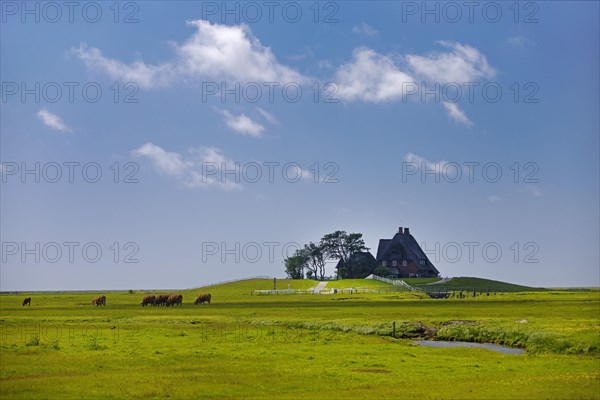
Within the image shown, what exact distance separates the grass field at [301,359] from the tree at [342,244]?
11928 cm

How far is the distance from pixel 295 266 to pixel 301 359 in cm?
15384

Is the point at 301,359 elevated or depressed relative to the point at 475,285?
elevated

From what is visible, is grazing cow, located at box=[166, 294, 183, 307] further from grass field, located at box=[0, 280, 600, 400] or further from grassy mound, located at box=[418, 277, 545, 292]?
grassy mound, located at box=[418, 277, 545, 292]

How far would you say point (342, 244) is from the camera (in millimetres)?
195000

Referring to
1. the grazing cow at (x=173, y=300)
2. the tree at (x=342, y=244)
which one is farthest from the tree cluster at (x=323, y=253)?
the grazing cow at (x=173, y=300)

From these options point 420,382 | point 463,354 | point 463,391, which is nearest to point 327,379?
point 420,382

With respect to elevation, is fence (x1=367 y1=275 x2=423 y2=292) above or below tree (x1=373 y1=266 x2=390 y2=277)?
below

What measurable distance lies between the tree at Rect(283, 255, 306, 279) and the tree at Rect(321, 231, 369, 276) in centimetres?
788

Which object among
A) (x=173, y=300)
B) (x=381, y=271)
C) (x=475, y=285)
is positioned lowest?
(x=475, y=285)

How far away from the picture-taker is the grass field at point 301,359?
31.4 m

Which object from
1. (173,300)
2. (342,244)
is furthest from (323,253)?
(173,300)

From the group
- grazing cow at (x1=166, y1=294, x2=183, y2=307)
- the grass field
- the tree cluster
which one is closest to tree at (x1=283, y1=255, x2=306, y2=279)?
the tree cluster

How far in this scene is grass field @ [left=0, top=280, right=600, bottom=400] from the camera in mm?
31359

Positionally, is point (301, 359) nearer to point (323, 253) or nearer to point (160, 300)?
point (160, 300)
